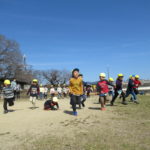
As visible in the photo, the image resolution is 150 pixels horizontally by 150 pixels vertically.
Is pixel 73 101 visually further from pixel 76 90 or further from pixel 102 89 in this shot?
pixel 102 89

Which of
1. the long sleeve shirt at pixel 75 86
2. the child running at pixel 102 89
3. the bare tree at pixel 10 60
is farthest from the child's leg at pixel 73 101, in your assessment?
the bare tree at pixel 10 60

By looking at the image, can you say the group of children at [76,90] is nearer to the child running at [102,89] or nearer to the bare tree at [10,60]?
the child running at [102,89]

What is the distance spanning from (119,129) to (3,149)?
298 cm

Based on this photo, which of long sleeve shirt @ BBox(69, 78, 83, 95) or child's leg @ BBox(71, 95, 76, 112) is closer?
child's leg @ BBox(71, 95, 76, 112)

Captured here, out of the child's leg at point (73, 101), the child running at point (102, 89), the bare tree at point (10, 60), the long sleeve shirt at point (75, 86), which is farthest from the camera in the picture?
the bare tree at point (10, 60)

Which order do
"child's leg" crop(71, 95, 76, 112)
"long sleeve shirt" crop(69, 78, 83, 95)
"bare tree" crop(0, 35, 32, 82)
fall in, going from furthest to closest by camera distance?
"bare tree" crop(0, 35, 32, 82) < "long sleeve shirt" crop(69, 78, 83, 95) < "child's leg" crop(71, 95, 76, 112)

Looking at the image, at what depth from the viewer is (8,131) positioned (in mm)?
6320

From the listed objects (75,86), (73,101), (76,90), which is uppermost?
(75,86)

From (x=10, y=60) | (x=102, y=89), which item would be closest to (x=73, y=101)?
(x=102, y=89)

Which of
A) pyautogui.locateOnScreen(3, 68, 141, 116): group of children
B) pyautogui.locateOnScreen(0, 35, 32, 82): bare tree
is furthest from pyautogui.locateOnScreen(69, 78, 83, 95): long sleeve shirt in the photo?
pyautogui.locateOnScreen(0, 35, 32, 82): bare tree

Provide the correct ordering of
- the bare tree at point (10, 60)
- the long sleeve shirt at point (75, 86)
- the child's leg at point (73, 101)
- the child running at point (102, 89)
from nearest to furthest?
1. the child's leg at point (73, 101)
2. the long sleeve shirt at point (75, 86)
3. the child running at point (102, 89)
4. the bare tree at point (10, 60)

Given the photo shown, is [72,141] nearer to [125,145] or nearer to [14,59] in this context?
[125,145]

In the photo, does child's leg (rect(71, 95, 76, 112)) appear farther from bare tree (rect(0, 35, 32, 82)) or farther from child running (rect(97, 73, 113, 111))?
bare tree (rect(0, 35, 32, 82))

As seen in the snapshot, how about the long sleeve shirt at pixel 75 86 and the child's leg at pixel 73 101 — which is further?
the long sleeve shirt at pixel 75 86
